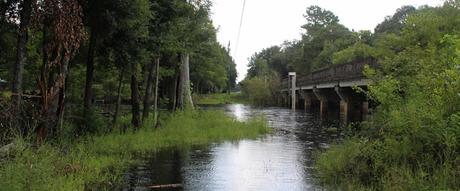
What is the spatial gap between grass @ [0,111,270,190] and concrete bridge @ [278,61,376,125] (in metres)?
6.72

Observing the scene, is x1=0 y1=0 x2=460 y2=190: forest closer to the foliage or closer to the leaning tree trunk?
the leaning tree trunk

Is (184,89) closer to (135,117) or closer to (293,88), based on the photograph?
(135,117)

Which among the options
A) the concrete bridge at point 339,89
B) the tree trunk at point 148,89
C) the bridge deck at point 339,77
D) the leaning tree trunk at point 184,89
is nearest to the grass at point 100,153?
the tree trunk at point 148,89

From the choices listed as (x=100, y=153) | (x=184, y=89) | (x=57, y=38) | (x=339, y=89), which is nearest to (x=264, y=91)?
(x=339, y=89)

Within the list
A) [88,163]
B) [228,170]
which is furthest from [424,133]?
[88,163]

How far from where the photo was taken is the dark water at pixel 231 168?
12500mm

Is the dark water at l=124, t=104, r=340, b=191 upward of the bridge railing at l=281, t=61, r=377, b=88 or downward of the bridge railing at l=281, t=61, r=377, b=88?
downward

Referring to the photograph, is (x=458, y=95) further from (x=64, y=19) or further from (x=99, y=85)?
(x=99, y=85)

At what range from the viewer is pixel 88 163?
43.1ft

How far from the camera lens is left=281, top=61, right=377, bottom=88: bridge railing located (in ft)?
112

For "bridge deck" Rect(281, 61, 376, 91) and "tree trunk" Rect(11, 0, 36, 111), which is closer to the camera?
"tree trunk" Rect(11, 0, 36, 111)

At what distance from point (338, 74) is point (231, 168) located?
28.9 m

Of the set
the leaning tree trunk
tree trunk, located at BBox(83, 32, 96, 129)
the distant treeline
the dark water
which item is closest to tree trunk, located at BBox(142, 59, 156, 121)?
the distant treeline

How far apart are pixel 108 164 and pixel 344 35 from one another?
81.4m
